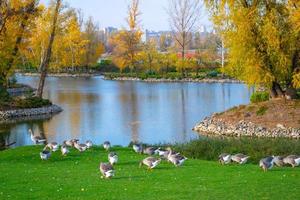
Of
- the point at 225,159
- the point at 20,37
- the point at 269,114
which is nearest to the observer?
the point at 225,159

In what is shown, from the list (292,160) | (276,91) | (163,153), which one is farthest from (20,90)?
(292,160)

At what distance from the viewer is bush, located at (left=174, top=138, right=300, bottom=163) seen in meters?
20.2

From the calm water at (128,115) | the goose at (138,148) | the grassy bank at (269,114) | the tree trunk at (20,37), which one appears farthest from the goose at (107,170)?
the tree trunk at (20,37)

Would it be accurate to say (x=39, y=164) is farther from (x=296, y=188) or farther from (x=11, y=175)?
(x=296, y=188)

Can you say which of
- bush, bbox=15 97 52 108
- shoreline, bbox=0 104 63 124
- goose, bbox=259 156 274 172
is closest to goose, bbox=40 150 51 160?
goose, bbox=259 156 274 172

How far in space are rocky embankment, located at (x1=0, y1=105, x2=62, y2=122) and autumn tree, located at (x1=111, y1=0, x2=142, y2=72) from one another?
43261 mm

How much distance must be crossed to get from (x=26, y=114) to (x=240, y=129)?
1793 cm

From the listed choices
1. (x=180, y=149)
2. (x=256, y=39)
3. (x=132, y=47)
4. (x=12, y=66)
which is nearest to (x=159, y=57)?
(x=132, y=47)

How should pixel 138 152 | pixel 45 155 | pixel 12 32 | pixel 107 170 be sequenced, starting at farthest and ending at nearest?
pixel 12 32 < pixel 138 152 < pixel 45 155 < pixel 107 170

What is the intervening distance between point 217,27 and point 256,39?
342cm

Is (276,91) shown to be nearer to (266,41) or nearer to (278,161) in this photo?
(266,41)

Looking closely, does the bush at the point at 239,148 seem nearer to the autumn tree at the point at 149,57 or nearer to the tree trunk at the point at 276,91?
the tree trunk at the point at 276,91

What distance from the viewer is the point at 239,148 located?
2088 cm

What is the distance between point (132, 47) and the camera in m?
86.2
